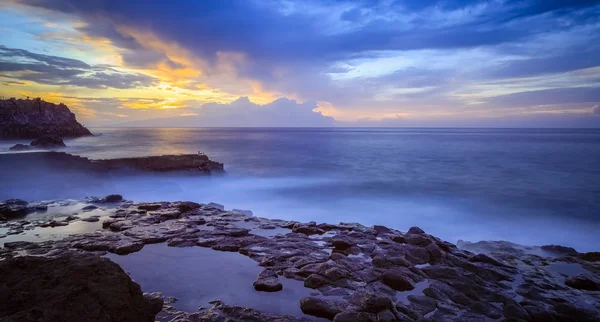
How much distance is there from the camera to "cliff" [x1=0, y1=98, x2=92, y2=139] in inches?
1724

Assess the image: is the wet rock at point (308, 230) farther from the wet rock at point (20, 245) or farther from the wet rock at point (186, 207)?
the wet rock at point (20, 245)

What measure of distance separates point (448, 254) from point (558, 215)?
32.5 feet

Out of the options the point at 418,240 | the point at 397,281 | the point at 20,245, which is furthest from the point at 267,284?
the point at 20,245

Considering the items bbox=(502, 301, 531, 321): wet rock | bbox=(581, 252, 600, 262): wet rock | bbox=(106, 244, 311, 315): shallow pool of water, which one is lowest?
bbox=(581, 252, 600, 262): wet rock

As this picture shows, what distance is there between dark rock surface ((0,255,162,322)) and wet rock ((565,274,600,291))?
7.09 meters

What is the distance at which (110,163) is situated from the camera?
17359 mm

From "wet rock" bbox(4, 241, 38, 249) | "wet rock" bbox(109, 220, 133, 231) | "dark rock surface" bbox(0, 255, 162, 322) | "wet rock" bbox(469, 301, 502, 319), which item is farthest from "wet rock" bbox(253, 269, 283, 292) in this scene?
"wet rock" bbox(4, 241, 38, 249)

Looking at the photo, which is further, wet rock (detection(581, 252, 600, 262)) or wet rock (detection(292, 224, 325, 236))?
wet rock (detection(292, 224, 325, 236))

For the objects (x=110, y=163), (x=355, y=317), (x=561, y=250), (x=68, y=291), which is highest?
(x=68, y=291)

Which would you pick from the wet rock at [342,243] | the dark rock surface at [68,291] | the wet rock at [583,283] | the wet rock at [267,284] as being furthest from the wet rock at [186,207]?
the wet rock at [583,283]

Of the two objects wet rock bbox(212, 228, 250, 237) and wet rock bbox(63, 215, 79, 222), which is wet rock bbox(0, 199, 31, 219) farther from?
wet rock bbox(212, 228, 250, 237)

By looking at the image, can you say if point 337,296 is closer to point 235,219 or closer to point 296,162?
point 235,219

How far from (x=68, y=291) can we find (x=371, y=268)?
4.65 m

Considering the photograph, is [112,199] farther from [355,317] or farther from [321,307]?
[355,317]
